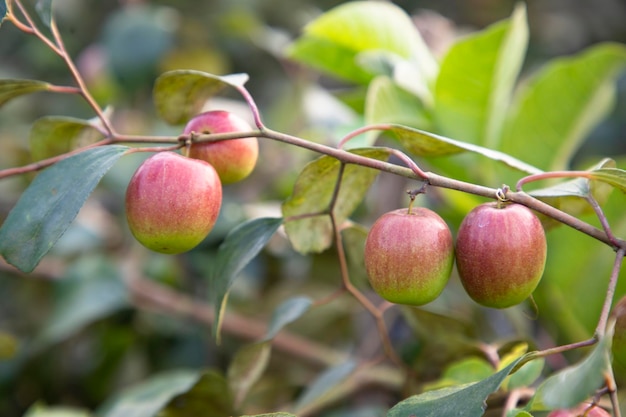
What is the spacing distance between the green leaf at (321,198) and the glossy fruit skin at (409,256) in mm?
78

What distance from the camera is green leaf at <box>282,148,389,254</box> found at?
26.2 inches

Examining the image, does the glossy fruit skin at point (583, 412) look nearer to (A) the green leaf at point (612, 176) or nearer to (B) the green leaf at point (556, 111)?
(A) the green leaf at point (612, 176)

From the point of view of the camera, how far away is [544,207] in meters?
0.57

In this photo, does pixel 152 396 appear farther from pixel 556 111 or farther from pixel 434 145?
pixel 556 111

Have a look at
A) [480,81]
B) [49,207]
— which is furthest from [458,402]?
[480,81]

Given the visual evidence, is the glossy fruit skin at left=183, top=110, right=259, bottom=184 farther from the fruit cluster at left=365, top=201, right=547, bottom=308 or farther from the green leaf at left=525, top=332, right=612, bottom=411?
the green leaf at left=525, top=332, right=612, bottom=411

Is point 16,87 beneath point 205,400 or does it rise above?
above

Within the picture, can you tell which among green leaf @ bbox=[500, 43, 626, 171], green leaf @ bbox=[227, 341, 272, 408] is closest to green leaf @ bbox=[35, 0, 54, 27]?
green leaf @ bbox=[227, 341, 272, 408]

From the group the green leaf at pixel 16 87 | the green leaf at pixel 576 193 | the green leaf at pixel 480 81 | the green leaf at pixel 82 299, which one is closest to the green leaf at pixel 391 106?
the green leaf at pixel 480 81

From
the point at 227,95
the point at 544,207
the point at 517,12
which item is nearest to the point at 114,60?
the point at 227,95

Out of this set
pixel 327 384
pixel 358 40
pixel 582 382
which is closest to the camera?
pixel 582 382

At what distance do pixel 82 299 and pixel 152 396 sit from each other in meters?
0.53

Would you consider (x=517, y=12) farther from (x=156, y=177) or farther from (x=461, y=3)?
(x=461, y=3)

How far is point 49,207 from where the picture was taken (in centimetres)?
59
